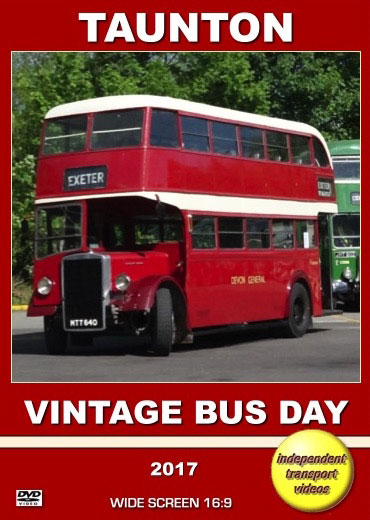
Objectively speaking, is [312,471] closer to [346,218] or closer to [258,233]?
[258,233]

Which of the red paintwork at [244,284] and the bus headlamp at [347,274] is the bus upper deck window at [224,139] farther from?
the bus headlamp at [347,274]

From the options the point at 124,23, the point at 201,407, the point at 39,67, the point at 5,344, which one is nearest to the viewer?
the point at 201,407

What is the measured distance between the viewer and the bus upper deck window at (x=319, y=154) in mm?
21344

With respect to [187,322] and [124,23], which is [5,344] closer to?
[124,23]

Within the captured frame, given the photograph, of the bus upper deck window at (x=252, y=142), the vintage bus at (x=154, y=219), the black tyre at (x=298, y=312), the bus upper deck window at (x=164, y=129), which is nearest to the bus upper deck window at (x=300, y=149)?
the vintage bus at (x=154, y=219)

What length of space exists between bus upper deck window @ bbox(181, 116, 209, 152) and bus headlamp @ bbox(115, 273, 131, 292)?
6.72 feet

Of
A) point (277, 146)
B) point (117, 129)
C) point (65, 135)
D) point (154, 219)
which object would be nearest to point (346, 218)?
point (277, 146)

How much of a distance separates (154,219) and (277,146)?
2958 mm

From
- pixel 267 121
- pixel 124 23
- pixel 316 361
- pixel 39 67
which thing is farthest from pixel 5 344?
pixel 39 67

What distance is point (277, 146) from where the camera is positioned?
1975 cm

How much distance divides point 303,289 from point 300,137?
2.43m

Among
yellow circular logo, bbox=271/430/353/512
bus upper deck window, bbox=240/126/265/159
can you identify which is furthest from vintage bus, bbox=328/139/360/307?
yellow circular logo, bbox=271/430/353/512

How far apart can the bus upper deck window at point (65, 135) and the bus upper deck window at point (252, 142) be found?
259cm

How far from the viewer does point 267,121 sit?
1953 centimetres
